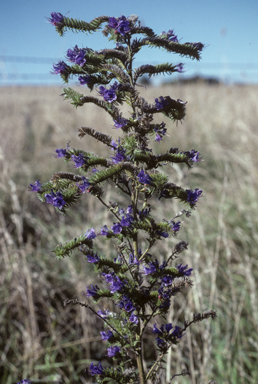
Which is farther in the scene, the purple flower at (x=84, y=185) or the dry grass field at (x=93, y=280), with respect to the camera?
the dry grass field at (x=93, y=280)

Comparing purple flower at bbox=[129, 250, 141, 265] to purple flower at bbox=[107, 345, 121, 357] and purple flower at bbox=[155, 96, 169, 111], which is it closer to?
purple flower at bbox=[107, 345, 121, 357]

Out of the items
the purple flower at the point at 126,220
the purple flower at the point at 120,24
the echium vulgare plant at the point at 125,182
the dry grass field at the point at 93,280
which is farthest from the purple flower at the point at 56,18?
the purple flower at the point at 126,220

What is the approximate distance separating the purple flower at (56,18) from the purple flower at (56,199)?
52cm

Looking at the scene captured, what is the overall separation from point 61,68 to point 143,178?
44 cm

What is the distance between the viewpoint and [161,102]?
3.54ft

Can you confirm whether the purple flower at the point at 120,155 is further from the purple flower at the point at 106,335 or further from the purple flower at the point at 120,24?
the purple flower at the point at 106,335

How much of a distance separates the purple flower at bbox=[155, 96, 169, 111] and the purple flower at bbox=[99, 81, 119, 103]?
0.13m

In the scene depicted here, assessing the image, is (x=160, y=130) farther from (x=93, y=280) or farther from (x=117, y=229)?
(x=93, y=280)

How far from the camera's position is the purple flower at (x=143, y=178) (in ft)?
3.23

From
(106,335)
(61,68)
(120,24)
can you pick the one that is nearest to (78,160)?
(61,68)

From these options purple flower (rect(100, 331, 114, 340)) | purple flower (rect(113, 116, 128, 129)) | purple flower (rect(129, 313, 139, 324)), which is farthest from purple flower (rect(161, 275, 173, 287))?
purple flower (rect(113, 116, 128, 129))

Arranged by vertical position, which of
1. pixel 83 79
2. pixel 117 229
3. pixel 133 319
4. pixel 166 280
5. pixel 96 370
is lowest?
pixel 96 370

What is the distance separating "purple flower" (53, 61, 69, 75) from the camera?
1089 mm

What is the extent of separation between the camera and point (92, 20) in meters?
1.10
